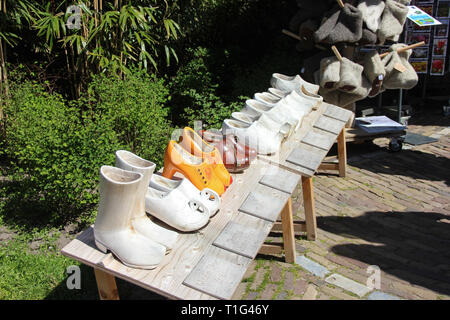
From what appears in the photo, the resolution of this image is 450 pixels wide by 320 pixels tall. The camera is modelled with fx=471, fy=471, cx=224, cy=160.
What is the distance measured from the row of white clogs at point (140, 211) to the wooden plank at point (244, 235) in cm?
13

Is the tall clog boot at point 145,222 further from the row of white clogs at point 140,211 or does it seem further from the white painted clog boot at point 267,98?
the white painted clog boot at point 267,98

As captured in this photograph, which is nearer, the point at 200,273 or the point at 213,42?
the point at 200,273

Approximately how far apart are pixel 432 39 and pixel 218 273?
21.1ft

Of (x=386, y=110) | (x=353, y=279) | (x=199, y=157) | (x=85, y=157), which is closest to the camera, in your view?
(x=199, y=157)

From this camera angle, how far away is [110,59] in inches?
203

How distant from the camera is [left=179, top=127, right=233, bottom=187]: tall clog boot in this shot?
2.76m

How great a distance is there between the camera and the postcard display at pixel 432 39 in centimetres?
711

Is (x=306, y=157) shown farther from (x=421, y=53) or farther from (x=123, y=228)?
(x=421, y=53)

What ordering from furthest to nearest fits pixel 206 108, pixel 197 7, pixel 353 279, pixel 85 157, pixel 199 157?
1. pixel 197 7
2. pixel 206 108
3. pixel 85 157
4. pixel 353 279
5. pixel 199 157

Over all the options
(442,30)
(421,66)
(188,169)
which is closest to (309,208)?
(188,169)

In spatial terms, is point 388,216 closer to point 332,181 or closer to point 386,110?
point 332,181

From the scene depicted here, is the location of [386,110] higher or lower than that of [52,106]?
lower

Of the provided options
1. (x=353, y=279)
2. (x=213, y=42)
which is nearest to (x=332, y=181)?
(x=353, y=279)

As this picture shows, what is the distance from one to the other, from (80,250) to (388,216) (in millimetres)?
3187
